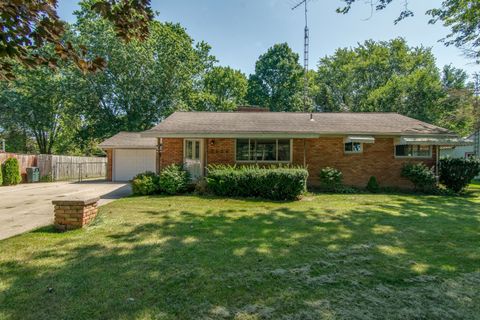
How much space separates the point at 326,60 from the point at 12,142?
40211mm

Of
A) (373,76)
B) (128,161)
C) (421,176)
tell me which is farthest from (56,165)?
(373,76)

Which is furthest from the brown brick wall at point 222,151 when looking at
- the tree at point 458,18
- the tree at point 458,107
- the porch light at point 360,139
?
the tree at point 458,107

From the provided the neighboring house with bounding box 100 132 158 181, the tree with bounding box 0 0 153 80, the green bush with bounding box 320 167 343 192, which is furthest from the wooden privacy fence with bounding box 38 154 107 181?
the tree with bounding box 0 0 153 80

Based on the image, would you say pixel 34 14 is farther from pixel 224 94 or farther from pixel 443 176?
pixel 224 94

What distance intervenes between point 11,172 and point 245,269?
18245 millimetres

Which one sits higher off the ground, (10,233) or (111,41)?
(111,41)

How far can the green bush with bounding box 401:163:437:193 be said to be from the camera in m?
12.0

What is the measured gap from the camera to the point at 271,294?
123 inches

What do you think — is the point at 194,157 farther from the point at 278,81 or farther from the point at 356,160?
the point at 278,81

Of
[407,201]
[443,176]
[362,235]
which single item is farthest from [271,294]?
[443,176]

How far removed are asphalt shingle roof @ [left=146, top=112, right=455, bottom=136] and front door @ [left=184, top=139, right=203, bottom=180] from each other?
2.67 feet

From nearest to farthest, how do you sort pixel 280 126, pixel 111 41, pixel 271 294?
pixel 271 294, pixel 280 126, pixel 111 41

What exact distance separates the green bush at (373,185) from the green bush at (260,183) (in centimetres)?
415

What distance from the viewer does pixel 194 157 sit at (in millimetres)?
12750
